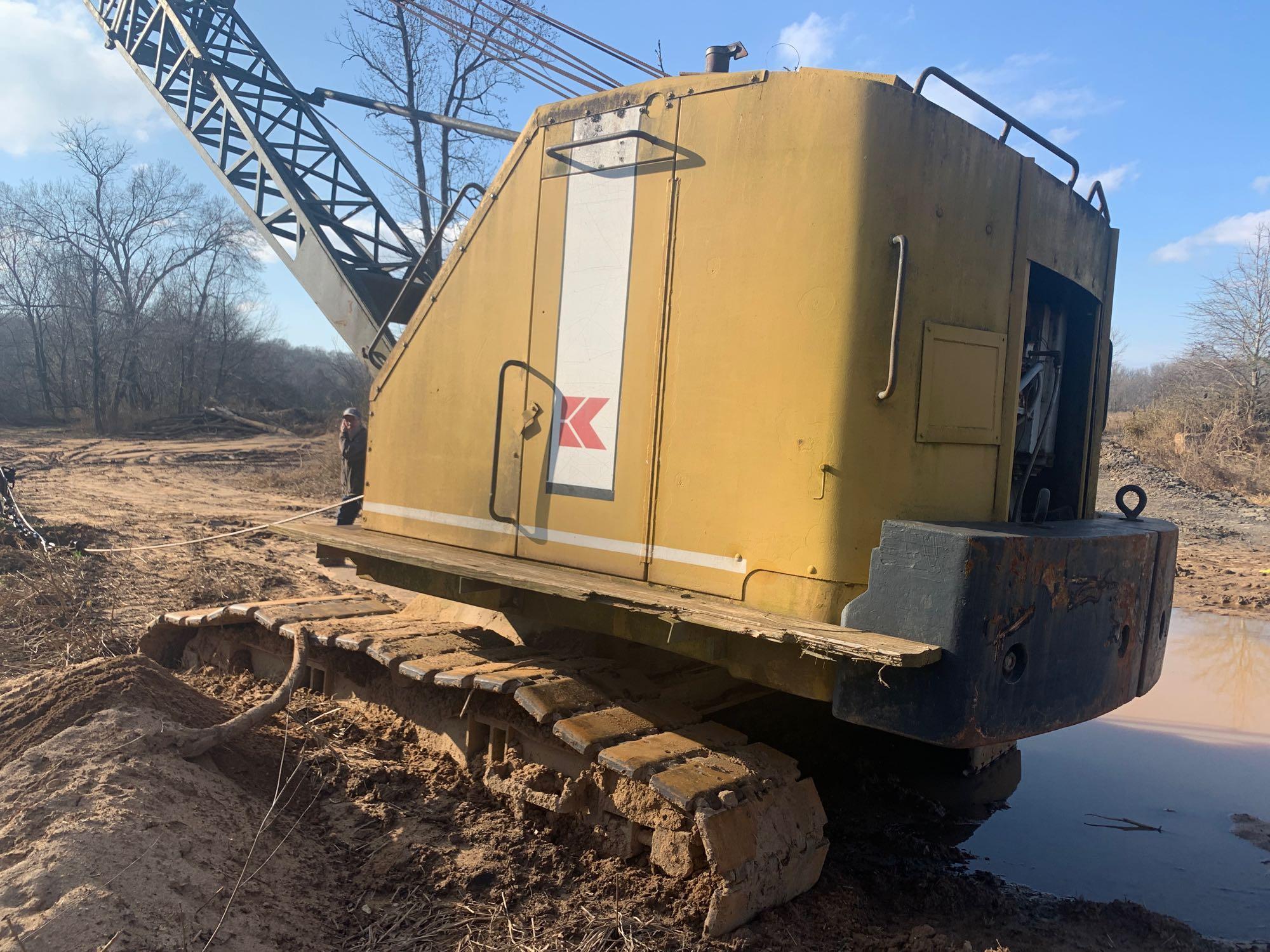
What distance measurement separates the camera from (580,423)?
4113mm

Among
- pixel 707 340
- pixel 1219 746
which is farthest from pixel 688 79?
pixel 1219 746

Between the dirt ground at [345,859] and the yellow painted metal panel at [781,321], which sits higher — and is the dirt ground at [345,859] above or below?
below

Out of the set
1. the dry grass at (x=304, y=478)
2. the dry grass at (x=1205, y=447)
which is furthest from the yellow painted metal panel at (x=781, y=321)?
the dry grass at (x=1205, y=447)

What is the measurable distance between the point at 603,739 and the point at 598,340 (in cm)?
164

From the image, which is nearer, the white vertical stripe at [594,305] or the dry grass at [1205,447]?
the white vertical stripe at [594,305]

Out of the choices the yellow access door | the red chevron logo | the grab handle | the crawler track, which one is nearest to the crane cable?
the crawler track

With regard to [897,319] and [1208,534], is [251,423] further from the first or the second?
[897,319]

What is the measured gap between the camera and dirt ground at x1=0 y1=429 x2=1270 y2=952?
3.02 m

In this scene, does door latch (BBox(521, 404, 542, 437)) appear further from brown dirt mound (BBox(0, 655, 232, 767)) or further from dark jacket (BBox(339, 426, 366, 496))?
dark jacket (BBox(339, 426, 366, 496))

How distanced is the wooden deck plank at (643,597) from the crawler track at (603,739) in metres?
0.43

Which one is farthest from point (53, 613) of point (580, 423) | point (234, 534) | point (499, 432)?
point (580, 423)

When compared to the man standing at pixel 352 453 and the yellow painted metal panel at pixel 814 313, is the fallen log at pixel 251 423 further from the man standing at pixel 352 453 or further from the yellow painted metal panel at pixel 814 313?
the yellow painted metal panel at pixel 814 313

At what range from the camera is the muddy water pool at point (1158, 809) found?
175 inches

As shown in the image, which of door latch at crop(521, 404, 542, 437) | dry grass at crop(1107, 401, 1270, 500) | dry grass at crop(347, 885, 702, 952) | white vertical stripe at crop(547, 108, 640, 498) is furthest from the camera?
dry grass at crop(1107, 401, 1270, 500)
